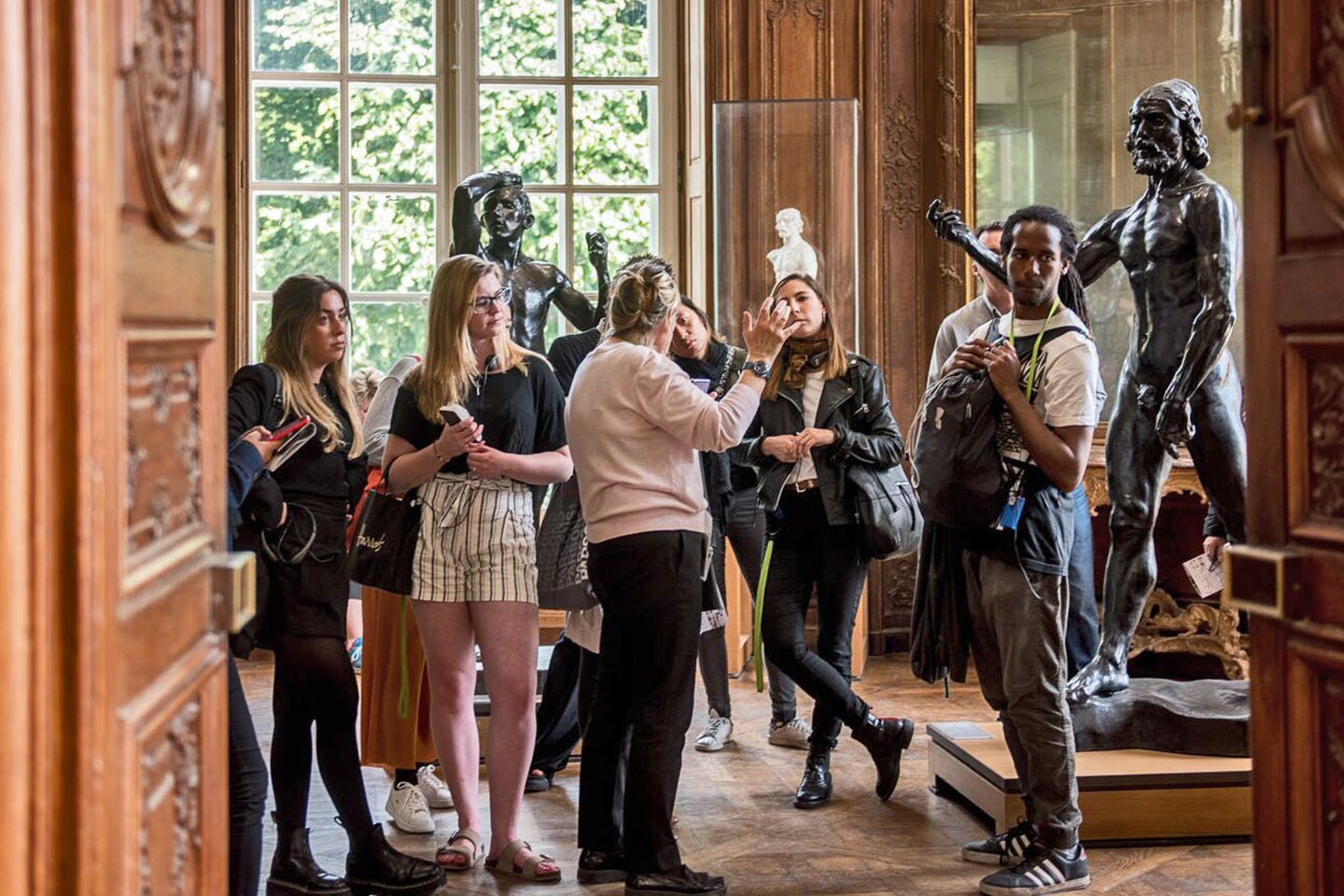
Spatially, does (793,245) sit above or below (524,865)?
above

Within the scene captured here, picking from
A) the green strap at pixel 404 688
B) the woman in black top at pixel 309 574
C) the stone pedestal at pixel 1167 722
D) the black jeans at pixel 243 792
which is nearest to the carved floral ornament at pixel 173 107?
the black jeans at pixel 243 792

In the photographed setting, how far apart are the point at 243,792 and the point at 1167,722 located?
240cm

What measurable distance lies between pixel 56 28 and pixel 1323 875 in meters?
1.63

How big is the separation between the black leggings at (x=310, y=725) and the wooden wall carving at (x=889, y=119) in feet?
12.3

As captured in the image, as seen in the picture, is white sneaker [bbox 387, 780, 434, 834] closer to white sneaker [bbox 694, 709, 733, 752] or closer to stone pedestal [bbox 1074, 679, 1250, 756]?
white sneaker [bbox 694, 709, 733, 752]

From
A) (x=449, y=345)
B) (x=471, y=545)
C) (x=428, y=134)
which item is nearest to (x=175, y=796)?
(x=471, y=545)

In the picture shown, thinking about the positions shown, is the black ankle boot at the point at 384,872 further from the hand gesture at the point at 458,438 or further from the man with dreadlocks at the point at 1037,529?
the man with dreadlocks at the point at 1037,529

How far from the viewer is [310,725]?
341 centimetres

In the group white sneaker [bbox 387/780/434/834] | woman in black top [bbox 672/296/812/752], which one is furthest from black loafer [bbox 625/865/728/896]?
woman in black top [bbox 672/296/812/752]

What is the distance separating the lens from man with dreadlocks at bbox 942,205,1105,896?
334cm

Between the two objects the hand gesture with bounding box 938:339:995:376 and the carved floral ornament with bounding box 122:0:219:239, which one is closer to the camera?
the carved floral ornament with bounding box 122:0:219:239

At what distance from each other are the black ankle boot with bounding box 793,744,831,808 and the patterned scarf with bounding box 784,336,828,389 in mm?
1031

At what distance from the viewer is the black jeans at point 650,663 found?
3.35m

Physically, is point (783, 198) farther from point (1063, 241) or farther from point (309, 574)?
point (309, 574)
